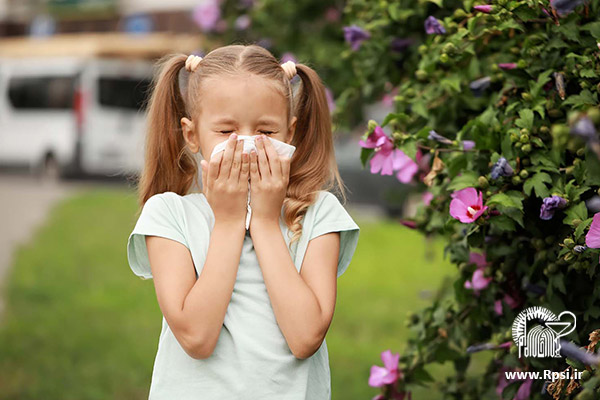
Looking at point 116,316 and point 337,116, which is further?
Result: point 116,316

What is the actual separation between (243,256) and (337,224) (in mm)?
223

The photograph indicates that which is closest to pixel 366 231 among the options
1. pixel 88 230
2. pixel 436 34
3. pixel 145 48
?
pixel 88 230

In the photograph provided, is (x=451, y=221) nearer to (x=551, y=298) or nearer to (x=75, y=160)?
(x=551, y=298)

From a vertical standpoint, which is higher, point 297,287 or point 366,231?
point 297,287

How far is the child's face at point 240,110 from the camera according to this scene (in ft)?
6.12

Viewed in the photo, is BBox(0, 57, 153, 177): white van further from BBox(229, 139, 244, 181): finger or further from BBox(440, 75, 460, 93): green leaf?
BBox(229, 139, 244, 181): finger

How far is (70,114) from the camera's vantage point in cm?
1518

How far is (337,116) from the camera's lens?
3.06 meters

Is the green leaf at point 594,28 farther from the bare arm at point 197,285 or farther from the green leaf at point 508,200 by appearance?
the bare arm at point 197,285

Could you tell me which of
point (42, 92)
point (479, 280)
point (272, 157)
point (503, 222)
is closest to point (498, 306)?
point (479, 280)

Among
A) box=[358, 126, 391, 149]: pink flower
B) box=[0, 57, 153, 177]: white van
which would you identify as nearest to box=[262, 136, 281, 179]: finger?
box=[358, 126, 391, 149]: pink flower

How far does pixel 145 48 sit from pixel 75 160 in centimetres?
362

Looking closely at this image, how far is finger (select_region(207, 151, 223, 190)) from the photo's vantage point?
181 cm

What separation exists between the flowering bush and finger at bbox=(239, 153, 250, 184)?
0.49 metres
